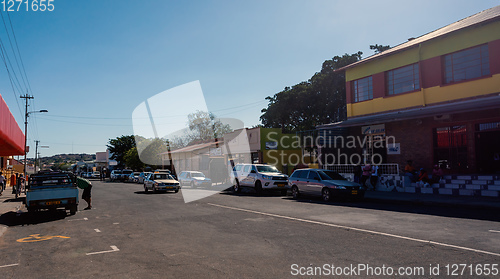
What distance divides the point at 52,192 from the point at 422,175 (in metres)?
16.8

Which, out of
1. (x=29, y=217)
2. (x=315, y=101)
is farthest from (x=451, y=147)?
(x=315, y=101)

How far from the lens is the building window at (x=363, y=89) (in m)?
23.3

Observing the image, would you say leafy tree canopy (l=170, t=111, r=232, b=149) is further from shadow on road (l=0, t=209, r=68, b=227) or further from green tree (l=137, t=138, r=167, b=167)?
shadow on road (l=0, t=209, r=68, b=227)

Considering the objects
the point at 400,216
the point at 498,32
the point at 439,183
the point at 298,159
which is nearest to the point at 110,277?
the point at 400,216

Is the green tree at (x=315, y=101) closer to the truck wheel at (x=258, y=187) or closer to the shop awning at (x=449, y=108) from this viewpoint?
the truck wheel at (x=258, y=187)

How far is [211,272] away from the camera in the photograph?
560 centimetres

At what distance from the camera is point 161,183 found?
25078 mm

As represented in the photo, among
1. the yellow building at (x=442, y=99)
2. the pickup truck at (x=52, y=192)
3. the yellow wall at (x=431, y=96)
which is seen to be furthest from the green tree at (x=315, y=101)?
the pickup truck at (x=52, y=192)

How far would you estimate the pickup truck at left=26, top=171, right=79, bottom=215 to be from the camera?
13211 millimetres

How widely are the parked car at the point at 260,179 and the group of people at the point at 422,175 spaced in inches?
261

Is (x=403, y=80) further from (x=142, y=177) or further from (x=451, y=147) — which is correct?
(x=142, y=177)

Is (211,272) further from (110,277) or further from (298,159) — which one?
(298,159)

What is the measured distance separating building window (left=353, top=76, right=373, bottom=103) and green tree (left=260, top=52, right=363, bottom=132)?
15.6m

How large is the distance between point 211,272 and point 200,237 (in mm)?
2957
